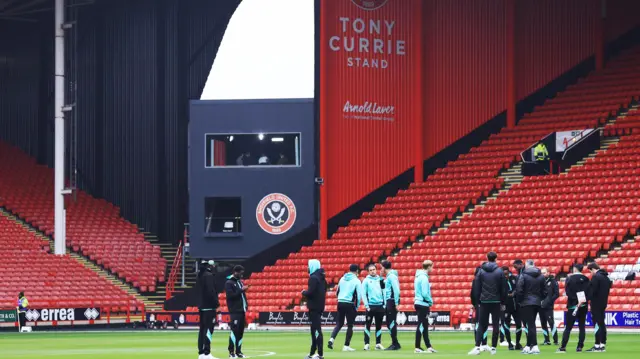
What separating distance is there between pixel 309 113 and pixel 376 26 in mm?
4690

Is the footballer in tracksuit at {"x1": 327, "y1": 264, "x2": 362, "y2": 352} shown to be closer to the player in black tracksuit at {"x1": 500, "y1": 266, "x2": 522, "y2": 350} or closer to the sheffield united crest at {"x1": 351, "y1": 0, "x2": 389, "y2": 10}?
the player in black tracksuit at {"x1": 500, "y1": 266, "x2": 522, "y2": 350}

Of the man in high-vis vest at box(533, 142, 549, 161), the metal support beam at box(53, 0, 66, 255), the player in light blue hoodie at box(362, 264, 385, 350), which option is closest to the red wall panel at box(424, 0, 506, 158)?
the man in high-vis vest at box(533, 142, 549, 161)

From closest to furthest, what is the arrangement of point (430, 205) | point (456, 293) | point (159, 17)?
point (456, 293)
point (430, 205)
point (159, 17)

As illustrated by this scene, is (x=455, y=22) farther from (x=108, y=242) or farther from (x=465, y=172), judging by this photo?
(x=108, y=242)

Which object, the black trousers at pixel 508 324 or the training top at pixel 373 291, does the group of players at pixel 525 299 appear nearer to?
the black trousers at pixel 508 324

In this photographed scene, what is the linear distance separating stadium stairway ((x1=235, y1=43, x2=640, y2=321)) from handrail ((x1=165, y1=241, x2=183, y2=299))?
422 cm

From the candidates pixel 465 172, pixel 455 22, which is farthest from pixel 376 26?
pixel 465 172

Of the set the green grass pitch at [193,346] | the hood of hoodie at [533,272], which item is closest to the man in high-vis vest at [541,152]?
the green grass pitch at [193,346]

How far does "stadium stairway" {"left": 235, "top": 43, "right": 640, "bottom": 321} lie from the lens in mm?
41719

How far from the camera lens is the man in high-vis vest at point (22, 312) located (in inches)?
1655

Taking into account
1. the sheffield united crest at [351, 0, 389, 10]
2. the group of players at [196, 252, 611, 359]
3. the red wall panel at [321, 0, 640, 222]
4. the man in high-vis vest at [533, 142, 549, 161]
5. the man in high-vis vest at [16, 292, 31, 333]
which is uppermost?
the sheffield united crest at [351, 0, 389, 10]

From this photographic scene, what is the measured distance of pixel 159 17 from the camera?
184 feet

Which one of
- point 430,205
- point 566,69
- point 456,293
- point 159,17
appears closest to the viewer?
point 456,293

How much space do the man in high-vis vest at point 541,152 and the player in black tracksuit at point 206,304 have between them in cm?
2662
